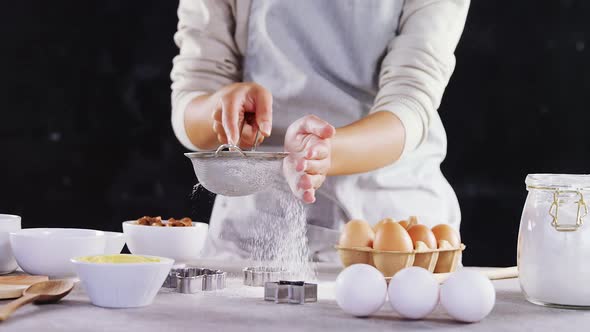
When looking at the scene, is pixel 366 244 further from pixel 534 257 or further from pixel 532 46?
pixel 532 46

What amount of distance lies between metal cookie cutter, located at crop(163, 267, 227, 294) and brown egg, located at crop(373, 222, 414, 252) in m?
0.30

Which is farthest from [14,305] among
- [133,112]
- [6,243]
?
[133,112]

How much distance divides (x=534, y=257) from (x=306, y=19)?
3.86 feet

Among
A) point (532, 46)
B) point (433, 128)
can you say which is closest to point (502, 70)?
point (532, 46)

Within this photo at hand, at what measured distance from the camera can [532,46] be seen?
3502 mm

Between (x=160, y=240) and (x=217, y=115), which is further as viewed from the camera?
(x=217, y=115)

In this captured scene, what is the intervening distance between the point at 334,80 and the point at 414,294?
1.20 meters

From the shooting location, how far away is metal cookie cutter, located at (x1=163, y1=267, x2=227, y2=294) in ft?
4.57

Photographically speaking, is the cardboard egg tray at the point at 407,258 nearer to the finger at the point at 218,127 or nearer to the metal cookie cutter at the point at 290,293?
the metal cookie cutter at the point at 290,293

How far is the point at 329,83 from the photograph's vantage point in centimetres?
227

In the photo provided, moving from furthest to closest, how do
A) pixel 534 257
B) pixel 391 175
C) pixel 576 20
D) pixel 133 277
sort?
pixel 576 20, pixel 391 175, pixel 534 257, pixel 133 277

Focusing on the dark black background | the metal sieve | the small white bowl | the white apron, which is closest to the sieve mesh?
the metal sieve

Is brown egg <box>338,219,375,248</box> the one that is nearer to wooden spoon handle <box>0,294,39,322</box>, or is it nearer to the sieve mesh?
the sieve mesh

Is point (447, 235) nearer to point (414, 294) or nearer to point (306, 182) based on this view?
point (306, 182)
